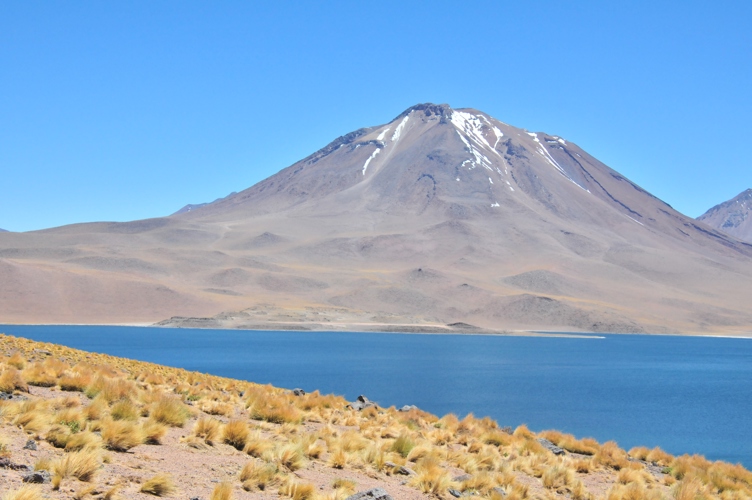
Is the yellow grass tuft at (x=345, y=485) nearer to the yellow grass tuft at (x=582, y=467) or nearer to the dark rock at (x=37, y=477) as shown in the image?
the dark rock at (x=37, y=477)

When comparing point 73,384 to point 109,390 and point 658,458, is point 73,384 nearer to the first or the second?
point 109,390

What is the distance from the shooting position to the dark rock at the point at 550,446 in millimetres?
15336

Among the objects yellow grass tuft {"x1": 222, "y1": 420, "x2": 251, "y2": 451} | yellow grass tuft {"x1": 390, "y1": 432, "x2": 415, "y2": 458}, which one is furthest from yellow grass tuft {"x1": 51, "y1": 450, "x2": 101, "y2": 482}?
yellow grass tuft {"x1": 390, "y1": 432, "x2": 415, "y2": 458}

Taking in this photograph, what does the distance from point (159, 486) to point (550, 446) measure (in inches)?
393

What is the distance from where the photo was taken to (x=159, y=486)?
25.6 ft

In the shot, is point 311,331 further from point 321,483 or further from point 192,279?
point 321,483

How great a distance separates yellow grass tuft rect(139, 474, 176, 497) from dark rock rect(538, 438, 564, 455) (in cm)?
920

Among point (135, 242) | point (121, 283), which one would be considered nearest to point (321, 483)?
point (121, 283)

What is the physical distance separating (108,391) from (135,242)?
165353 millimetres

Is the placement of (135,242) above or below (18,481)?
above

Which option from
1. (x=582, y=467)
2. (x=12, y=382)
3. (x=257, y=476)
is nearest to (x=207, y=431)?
(x=257, y=476)

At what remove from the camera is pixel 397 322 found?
4712 inches

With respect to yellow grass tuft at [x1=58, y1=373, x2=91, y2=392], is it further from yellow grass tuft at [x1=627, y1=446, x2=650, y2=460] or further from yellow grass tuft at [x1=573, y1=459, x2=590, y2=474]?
yellow grass tuft at [x1=627, y1=446, x2=650, y2=460]

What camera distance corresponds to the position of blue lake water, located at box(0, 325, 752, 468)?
3322 centimetres
